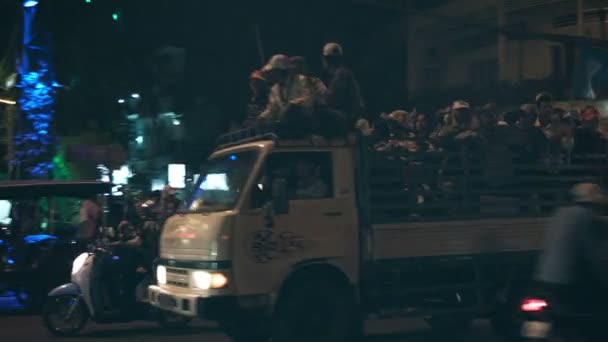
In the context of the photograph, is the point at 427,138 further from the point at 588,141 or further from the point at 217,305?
the point at 217,305

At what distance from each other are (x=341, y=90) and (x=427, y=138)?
1.11 meters

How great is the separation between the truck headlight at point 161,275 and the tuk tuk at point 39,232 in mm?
3855

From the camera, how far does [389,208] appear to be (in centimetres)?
846

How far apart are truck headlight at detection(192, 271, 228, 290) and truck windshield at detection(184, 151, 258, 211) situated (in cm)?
64

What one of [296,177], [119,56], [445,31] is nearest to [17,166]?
[119,56]

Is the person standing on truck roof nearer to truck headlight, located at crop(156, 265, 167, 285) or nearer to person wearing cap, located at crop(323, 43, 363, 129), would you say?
person wearing cap, located at crop(323, 43, 363, 129)

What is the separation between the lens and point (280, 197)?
8.00m

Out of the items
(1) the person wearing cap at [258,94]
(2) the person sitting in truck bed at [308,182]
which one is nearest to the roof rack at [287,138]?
(2) the person sitting in truck bed at [308,182]

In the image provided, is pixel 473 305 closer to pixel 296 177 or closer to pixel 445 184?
pixel 445 184

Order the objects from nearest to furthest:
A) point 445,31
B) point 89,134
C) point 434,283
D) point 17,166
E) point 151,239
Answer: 1. point 434,283
2. point 151,239
3. point 17,166
4. point 89,134
5. point 445,31

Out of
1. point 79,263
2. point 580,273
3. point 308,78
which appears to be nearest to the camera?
point 580,273

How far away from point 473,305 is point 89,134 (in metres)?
19.3

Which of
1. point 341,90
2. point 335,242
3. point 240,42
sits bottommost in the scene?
point 335,242

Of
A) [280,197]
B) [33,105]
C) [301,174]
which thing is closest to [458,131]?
[301,174]
